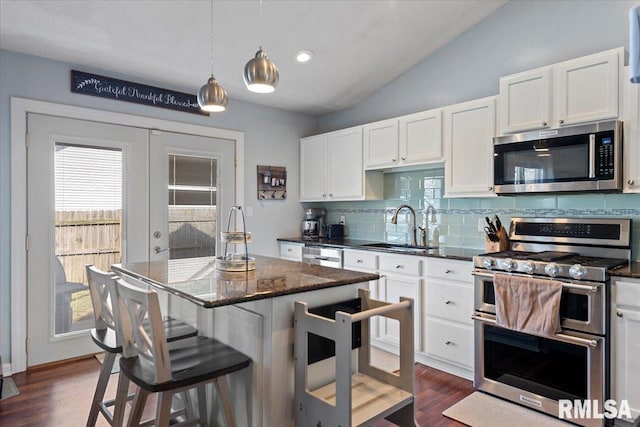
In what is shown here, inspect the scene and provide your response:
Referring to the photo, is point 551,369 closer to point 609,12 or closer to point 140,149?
point 609,12

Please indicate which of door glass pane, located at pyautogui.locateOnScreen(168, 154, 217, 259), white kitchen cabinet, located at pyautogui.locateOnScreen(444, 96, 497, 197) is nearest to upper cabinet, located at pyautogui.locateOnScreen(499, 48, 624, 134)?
white kitchen cabinet, located at pyautogui.locateOnScreen(444, 96, 497, 197)

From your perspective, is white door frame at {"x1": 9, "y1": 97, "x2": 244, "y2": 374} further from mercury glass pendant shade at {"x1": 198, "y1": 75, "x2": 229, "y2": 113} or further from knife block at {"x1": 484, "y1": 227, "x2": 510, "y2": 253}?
knife block at {"x1": 484, "y1": 227, "x2": 510, "y2": 253}

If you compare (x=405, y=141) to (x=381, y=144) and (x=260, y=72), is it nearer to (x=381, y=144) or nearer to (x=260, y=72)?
(x=381, y=144)

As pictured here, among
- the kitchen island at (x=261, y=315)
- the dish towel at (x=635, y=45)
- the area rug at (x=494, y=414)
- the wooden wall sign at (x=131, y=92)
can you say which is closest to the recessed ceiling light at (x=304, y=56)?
the wooden wall sign at (x=131, y=92)

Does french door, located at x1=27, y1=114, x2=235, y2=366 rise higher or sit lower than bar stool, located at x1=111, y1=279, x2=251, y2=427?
higher

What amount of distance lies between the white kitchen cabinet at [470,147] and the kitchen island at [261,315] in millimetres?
1595

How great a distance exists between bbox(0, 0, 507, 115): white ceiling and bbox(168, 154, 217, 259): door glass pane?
771mm

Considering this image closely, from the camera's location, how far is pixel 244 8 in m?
2.88

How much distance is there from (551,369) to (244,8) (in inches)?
124

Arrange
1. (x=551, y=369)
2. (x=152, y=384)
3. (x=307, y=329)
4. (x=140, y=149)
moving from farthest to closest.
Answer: (x=140, y=149)
(x=551, y=369)
(x=307, y=329)
(x=152, y=384)

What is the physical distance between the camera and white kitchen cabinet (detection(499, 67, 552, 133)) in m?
2.71

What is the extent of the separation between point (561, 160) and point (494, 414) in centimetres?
170

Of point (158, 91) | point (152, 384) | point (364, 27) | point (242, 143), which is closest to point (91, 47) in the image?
point (158, 91)

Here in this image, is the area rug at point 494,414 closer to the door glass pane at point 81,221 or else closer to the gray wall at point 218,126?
the gray wall at point 218,126
